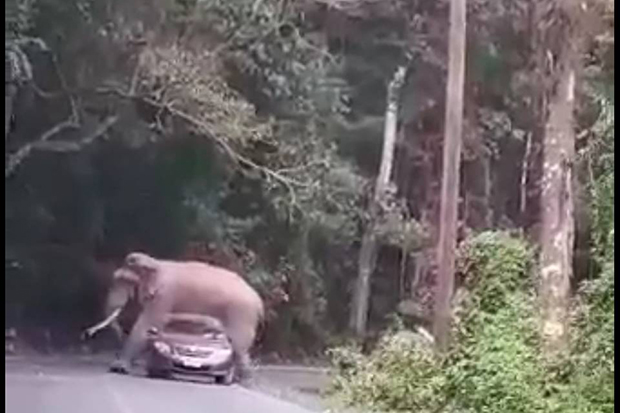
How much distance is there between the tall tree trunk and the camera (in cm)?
302

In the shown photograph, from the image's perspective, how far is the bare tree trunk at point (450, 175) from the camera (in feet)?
10.1

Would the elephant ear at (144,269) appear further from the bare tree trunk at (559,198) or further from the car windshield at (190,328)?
the bare tree trunk at (559,198)

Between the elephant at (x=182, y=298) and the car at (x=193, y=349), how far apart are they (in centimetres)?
2

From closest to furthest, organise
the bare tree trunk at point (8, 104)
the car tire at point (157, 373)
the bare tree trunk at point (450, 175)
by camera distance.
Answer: the bare tree trunk at point (8, 104) → the car tire at point (157, 373) → the bare tree trunk at point (450, 175)

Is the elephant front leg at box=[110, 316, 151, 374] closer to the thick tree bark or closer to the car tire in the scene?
the car tire

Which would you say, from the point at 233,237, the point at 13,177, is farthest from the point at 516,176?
the point at 13,177

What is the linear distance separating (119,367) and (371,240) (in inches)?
28.8

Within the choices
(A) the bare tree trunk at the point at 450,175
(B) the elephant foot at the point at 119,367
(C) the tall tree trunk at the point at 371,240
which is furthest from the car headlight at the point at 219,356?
(A) the bare tree trunk at the point at 450,175

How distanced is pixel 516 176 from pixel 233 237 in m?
0.77

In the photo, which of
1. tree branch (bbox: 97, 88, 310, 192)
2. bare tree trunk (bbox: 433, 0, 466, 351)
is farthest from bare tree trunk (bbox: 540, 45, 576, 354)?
tree branch (bbox: 97, 88, 310, 192)

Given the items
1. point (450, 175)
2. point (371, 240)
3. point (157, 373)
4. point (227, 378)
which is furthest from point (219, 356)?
point (450, 175)

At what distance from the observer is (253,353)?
2.99 m

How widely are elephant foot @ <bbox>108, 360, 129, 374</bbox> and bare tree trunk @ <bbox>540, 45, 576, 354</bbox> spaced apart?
114cm

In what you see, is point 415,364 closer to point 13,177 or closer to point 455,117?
point 455,117
